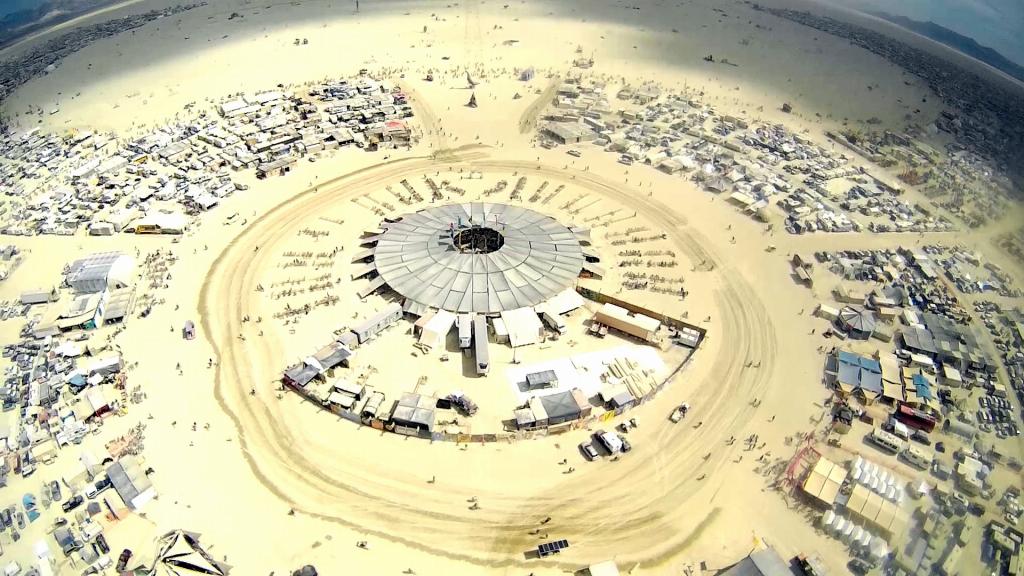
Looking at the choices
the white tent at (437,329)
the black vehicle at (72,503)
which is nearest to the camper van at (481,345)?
the white tent at (437,329)

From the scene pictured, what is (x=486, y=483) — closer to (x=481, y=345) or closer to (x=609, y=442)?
(x=609, y=442)

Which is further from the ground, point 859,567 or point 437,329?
point 437,329

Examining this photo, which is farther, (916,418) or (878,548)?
(916,418)

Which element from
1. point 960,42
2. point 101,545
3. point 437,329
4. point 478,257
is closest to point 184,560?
point 101,545

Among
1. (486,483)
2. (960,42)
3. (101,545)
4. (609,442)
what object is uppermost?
(960,42)

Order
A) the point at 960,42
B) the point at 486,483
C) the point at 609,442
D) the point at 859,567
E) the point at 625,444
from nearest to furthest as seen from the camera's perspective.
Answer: the point at 859,567, the point at 486,483, the point at 609,442, the point at 625,444, the point at 960,42

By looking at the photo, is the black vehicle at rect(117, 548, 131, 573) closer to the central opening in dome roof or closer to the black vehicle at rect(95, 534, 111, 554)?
the black vehicle at rect(95, 534, 111, 554)

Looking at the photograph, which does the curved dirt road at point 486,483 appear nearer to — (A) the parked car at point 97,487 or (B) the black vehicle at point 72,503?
(A) the parked car at point 97,487
